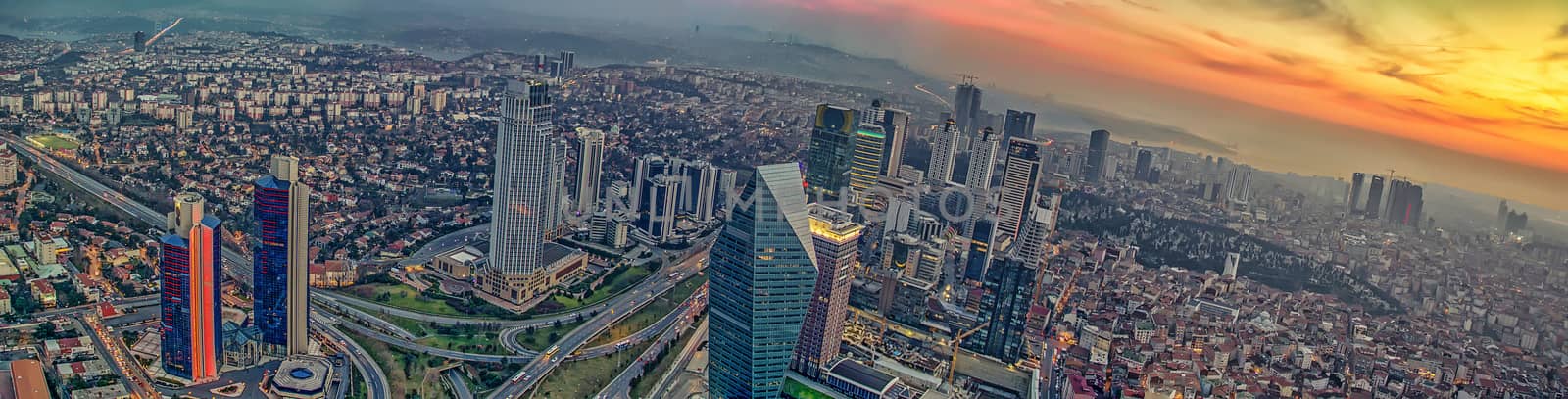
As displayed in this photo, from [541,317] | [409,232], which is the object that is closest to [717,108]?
[409,232]

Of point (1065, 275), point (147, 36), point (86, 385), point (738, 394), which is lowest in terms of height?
point (86, 385)

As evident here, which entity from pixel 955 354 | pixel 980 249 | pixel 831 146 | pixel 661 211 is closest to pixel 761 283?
pixel 955 354

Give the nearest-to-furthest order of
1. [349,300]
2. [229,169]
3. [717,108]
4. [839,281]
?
[839,281] → [349,300] → [229,169] → [717,108]

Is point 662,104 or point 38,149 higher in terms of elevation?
point 662,104

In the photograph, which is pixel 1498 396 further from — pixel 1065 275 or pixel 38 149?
pixel 38 149

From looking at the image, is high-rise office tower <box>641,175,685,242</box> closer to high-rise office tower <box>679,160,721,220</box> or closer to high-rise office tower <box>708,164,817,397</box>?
high-rise office tower <box>679,160,721,220</box>

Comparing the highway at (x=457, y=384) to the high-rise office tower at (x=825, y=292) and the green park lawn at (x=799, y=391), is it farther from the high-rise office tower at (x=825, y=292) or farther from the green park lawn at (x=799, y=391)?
the high-rise office tower at (x=825, y=292)

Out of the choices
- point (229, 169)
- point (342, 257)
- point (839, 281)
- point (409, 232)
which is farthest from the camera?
point (229, 169)

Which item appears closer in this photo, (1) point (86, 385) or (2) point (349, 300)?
(1) point (86, 385)
